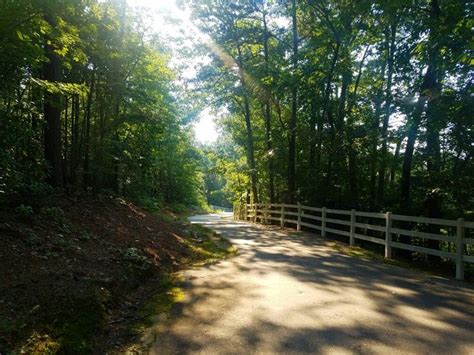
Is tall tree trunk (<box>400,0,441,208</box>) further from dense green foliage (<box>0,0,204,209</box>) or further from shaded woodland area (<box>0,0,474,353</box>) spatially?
dense green foliage (<box>0,0,204,209</box>)

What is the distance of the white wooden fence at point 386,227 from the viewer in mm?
7703

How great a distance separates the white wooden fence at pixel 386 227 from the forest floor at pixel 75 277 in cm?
428

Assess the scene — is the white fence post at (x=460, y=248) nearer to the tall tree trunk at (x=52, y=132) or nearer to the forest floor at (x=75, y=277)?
the forest floor at (x=75, y=277)

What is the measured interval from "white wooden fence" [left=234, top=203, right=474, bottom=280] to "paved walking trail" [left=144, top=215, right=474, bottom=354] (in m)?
0.85

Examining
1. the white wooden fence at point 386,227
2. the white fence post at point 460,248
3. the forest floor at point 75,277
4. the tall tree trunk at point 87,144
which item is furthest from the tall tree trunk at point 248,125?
the white fence post at point 460,248

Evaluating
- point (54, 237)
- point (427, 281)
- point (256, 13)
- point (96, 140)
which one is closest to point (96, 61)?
point (96, 140)

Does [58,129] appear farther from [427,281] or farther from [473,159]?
[473,159]

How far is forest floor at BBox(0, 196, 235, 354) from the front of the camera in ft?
13.6

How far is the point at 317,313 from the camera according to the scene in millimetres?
5105

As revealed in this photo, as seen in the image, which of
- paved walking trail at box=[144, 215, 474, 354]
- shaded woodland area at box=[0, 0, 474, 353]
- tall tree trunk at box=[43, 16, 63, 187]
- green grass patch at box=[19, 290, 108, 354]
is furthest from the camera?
tall tree trunk at box=[43, 16, 63, 187]

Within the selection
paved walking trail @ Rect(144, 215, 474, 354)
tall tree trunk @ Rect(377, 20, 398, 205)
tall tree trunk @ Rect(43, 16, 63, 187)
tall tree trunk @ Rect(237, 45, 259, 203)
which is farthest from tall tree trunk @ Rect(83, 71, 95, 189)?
tall tree trunk @ Rect(237, 45, 259, 203)

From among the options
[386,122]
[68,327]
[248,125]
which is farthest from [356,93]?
[68,327]

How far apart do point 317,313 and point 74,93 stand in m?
7.72

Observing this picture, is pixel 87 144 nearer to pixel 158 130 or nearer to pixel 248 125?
pixel 158 130
